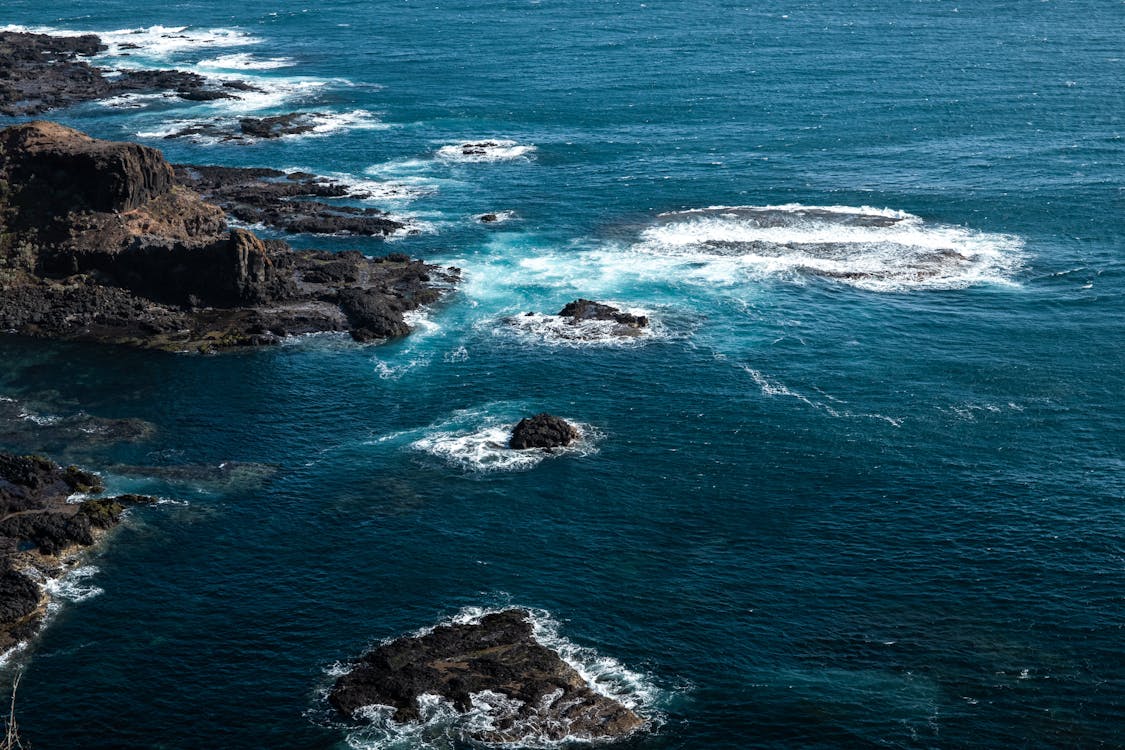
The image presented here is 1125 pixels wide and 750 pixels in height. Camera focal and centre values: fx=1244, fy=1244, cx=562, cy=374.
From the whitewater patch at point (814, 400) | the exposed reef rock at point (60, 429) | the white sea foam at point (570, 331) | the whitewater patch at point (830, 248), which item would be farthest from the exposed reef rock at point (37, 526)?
the whitewater patch at point (830, 248)

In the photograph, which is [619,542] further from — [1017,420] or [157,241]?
[157,241]

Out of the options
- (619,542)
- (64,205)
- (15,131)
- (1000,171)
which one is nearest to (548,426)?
(619,542)

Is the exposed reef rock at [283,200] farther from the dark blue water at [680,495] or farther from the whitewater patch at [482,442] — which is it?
the whitewater patch at [482,442]

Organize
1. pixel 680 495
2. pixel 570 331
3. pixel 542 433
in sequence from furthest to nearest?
pixel 570 331
pixel 542 433
pixel 680 495

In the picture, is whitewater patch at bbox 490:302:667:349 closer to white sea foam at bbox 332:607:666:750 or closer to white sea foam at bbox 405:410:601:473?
white sea foam at bbox 405:410:601:473

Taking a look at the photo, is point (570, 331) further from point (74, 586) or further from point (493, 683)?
point (74, 586)

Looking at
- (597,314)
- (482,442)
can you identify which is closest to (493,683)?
(482,442)
